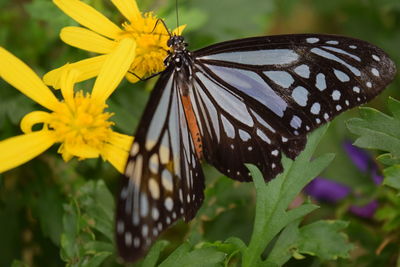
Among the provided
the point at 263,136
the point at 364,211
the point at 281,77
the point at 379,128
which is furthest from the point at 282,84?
the point at 364,211

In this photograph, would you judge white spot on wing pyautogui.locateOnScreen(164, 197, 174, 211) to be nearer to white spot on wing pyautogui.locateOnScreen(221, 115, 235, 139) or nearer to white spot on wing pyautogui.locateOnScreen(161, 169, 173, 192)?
white spot on wing pyautogui.locateOnScreen(161, 169, 173, 192)

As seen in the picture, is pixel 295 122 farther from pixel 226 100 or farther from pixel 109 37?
pixel 109 37

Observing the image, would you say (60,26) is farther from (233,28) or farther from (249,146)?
(233,28)

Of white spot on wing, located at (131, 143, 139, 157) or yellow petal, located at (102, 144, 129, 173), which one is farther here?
yellow petal, located at (102, 144, 129, 173)

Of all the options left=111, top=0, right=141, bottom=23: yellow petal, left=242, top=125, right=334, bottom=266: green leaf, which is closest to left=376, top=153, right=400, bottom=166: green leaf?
left=242, top=125, right=334, bottom=266: green leaf

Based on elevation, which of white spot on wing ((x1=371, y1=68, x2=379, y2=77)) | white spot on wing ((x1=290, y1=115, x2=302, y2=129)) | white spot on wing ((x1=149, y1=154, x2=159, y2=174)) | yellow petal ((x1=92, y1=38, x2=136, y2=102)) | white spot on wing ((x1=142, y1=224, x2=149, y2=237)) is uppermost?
yellow petal ((x1=92, y1=38, x2=136, y2=102))

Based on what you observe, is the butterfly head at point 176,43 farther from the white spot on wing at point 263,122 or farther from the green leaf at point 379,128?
the green leaf at point 379,128
